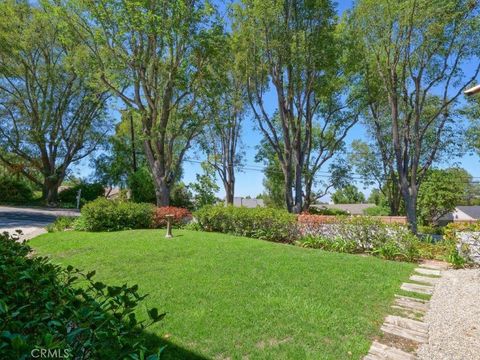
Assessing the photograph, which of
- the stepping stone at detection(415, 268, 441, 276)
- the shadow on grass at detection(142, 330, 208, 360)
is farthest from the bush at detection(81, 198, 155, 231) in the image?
the stepping stone at detection(415, 268, 441, 276)

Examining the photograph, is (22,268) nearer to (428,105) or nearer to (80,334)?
(80,334)

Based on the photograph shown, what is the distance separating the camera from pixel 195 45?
1448 cm

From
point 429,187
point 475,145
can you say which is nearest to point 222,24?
point 475,145

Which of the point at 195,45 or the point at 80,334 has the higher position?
the point at 195,45

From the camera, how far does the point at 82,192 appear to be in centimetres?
2586

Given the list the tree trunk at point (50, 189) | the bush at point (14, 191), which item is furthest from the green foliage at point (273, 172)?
the bush at point (14, 191)

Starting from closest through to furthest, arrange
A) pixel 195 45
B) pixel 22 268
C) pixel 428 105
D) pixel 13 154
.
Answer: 1. pixel 22 268
2. pixel 195 45
3. pixel 428 105
4. pixel 13 154

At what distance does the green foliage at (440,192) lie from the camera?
22.2 meters

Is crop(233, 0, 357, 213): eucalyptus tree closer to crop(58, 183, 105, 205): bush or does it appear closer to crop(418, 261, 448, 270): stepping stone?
crop(418, 261, 448, 270): stepping stone

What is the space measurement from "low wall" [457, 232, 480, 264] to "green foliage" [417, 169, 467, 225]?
1730cm

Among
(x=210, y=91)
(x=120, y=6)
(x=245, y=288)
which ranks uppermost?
(x=120, y=6)

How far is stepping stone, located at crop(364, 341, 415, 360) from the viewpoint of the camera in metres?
3.15

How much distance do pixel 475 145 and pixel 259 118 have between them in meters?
13.3

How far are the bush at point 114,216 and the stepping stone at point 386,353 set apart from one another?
34.1ft
